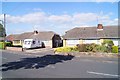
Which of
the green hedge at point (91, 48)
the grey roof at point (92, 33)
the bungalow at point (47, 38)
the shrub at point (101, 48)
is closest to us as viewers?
the shrub at point (101, 48)

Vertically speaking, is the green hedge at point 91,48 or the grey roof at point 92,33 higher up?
the grey roof at point 92,33

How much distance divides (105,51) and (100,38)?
16234 millimetres

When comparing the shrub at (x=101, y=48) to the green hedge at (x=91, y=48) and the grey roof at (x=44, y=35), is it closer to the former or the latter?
the green hedge at (x=91, y=48)

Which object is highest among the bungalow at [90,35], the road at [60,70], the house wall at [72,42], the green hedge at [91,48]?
the bungalow at [90,35]

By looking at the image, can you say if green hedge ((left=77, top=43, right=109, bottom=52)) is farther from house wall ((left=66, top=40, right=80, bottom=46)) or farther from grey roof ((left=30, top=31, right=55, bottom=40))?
grey roof ((left=30, top=31, right=55, bottom=40))

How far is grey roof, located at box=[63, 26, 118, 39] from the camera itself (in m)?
43.7

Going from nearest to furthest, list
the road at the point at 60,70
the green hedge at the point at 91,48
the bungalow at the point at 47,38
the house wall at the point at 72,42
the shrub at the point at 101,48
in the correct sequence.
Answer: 1. the road at the point at 60,70
2. the shrub at the point at 101,48
3. the green hedge at the point at 91,48
4. the house wall at the point at 72,42
5. the bungalow at the point at 47,38

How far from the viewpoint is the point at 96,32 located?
4597 centimetres

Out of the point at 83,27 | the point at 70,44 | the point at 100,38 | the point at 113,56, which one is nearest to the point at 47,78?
the point at 113,56

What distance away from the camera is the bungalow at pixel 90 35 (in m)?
43.3

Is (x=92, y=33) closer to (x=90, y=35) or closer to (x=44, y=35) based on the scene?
(x=90, y=35)

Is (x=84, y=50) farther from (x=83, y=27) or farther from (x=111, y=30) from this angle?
(x=83, y=27)

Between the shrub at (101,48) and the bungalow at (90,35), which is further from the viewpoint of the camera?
the bungalow at (90,35)

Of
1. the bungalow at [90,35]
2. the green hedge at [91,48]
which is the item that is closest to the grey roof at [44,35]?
the bungalow at [90,35]
